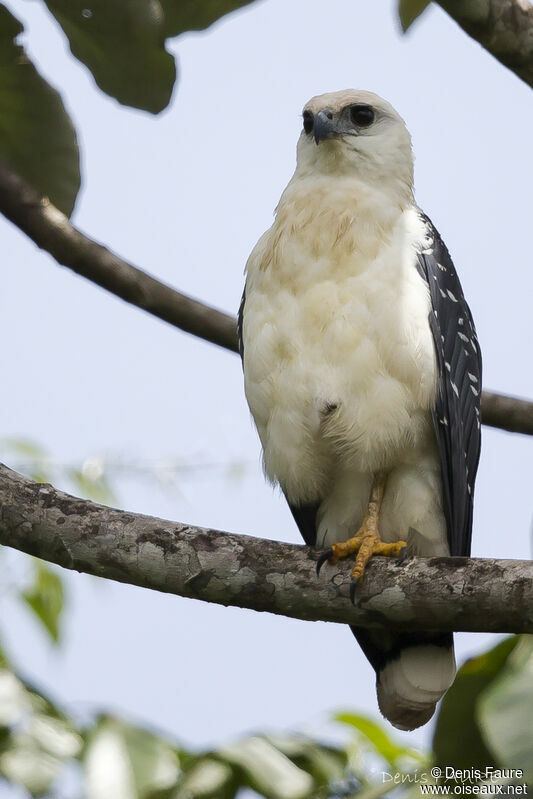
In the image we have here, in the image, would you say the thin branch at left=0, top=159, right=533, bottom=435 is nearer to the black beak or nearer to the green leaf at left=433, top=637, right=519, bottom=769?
the black beak

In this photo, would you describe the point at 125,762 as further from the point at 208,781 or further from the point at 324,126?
the point at 324,126

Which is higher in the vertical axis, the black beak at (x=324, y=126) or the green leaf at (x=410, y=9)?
the black beak at (x=324, y=126)

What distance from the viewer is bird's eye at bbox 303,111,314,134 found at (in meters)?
4.89

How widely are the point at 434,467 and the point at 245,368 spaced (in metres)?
0.84

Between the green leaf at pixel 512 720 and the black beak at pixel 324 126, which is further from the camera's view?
the black beak at pixel 324 126

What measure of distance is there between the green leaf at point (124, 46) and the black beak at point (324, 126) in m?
1.60

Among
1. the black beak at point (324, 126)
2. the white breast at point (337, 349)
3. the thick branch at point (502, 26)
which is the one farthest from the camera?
the black beak at point (324, 126)

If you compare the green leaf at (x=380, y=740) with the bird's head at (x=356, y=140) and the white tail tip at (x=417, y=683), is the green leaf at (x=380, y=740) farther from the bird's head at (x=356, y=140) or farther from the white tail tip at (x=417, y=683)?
the bird's head at (x=356, y=140)

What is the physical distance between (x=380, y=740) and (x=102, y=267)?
2.13 m

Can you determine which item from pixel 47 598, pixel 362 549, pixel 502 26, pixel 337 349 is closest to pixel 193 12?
pixel 502 26

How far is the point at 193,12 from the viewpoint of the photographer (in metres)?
3.09

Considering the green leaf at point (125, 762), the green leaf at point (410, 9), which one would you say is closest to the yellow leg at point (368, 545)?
the green leaf at point (125, 762)

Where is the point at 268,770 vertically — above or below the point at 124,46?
below

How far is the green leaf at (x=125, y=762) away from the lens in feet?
10.2
